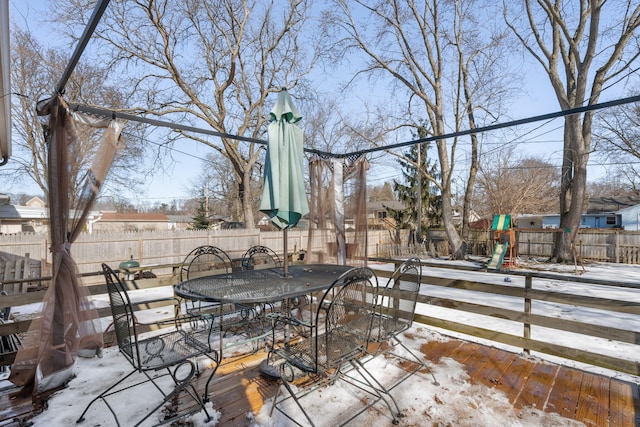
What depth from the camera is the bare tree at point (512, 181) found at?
1644cm

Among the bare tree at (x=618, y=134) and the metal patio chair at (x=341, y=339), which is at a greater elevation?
the bare tree at (x=618, y=134)

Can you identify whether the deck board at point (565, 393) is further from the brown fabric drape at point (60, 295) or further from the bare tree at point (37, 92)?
the bare tree at point (37, 92)

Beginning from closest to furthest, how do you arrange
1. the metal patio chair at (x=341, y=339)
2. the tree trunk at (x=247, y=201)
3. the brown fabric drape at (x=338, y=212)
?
the metal patio chair at (x=341, y=339) < the brown fabric drape at (x=338, y=212) < the tree trunk at (x=247, y=201)

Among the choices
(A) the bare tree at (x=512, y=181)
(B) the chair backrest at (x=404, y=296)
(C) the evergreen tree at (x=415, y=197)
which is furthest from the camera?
(C) the evergreen tree at (x=415, y=197)

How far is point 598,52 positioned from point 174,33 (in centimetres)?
1421

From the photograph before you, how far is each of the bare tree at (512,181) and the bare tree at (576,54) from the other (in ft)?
Result: 14.1

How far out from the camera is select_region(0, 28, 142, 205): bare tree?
961 cm

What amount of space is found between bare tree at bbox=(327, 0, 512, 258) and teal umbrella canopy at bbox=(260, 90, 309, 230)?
1152 cm

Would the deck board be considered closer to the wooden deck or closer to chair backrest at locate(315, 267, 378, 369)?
the wooden deck

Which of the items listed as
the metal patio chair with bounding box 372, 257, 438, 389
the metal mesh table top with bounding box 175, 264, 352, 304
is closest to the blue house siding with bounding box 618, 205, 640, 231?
the metal patio chair with bounding box 372, 257, 438, 389

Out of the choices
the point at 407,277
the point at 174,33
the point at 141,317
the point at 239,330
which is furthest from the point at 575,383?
the point at 174,33

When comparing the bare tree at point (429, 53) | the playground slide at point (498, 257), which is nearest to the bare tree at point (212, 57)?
the bare tree at point (429, 53)

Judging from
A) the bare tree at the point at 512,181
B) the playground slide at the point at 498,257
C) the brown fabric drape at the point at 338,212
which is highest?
the bare tree at the point at 512,181

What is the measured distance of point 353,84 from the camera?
1441 cm
